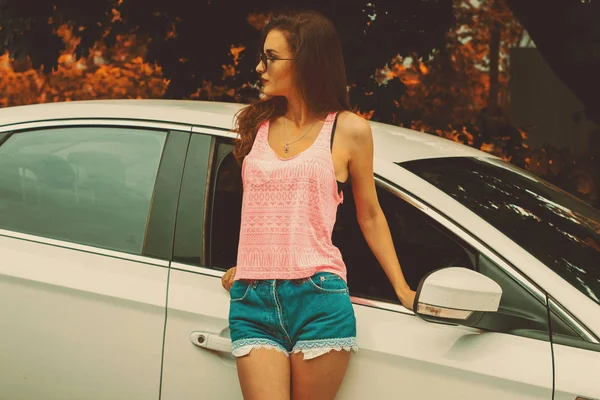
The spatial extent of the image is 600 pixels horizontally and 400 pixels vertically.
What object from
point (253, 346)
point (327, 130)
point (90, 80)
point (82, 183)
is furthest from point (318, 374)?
point (90, 80)

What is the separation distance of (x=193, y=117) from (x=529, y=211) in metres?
1.18

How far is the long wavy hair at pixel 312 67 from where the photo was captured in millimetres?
2781

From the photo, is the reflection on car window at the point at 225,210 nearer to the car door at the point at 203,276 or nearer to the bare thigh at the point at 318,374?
the car door at the point at 203,276

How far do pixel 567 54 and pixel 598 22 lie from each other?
292mm

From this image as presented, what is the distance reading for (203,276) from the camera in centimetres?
297

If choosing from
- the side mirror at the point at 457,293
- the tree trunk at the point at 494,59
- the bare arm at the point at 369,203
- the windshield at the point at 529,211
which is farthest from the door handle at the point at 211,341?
the tree trunk at the point at 494,59

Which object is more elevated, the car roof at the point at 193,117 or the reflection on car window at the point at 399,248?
the car roof at the point at 193,117

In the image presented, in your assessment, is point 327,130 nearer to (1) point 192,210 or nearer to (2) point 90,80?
(1) point 192,210

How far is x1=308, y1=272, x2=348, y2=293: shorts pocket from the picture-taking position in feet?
8.57

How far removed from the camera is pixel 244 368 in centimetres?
263

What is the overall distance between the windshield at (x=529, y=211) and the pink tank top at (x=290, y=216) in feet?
1.36

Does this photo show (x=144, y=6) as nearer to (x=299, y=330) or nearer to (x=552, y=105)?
(x=299, y=330)

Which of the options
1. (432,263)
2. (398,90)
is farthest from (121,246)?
(398,90)

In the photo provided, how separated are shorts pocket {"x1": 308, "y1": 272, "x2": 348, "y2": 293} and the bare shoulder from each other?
0.40m
